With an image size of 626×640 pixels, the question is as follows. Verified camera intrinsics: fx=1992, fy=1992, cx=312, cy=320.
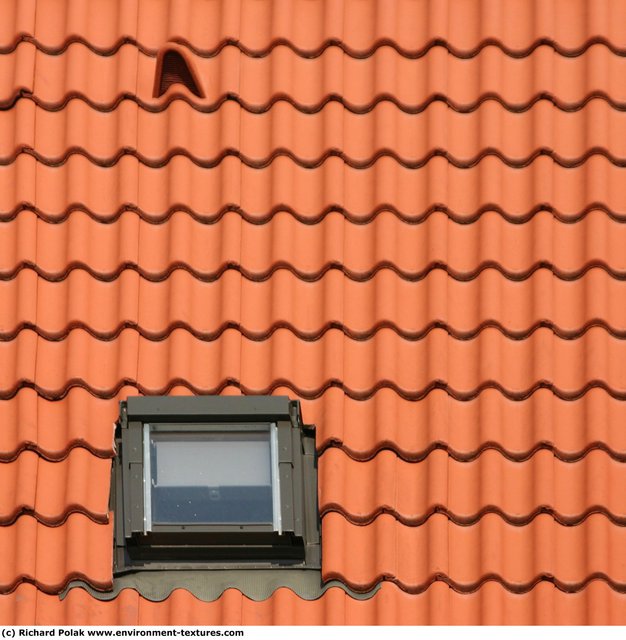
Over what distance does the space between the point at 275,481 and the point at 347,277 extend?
2.69 feet

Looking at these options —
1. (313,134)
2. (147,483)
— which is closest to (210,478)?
(147,483)

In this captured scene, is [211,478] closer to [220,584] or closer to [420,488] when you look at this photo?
[220,584]

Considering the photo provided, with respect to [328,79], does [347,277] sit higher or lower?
lower

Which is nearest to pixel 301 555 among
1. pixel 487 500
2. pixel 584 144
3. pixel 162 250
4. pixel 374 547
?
pixel 374 547

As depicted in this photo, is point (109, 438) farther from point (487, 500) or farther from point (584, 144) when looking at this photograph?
point (584, 144)

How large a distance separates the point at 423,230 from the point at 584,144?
2.08 ft

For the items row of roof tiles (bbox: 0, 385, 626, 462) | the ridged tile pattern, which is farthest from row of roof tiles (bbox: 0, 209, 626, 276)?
row of roof tiles (bbox: 0, 385, 626, 462)

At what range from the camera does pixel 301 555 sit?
5.84m

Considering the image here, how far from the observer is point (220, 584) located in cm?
582

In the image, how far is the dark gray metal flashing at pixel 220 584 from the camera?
582 cm

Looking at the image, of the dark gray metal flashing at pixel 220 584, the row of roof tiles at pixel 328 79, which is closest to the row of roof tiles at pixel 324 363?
the dark gray metal flashing at pixel 220 584

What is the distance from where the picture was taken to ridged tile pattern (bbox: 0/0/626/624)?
5883 mm

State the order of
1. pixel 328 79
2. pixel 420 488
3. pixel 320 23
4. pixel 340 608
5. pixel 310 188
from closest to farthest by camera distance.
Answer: pixel 340 608
pixel 420 488
pixel 310 188
pixel 328 79
pixel 320 23

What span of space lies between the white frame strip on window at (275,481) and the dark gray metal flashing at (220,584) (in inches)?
6.1
